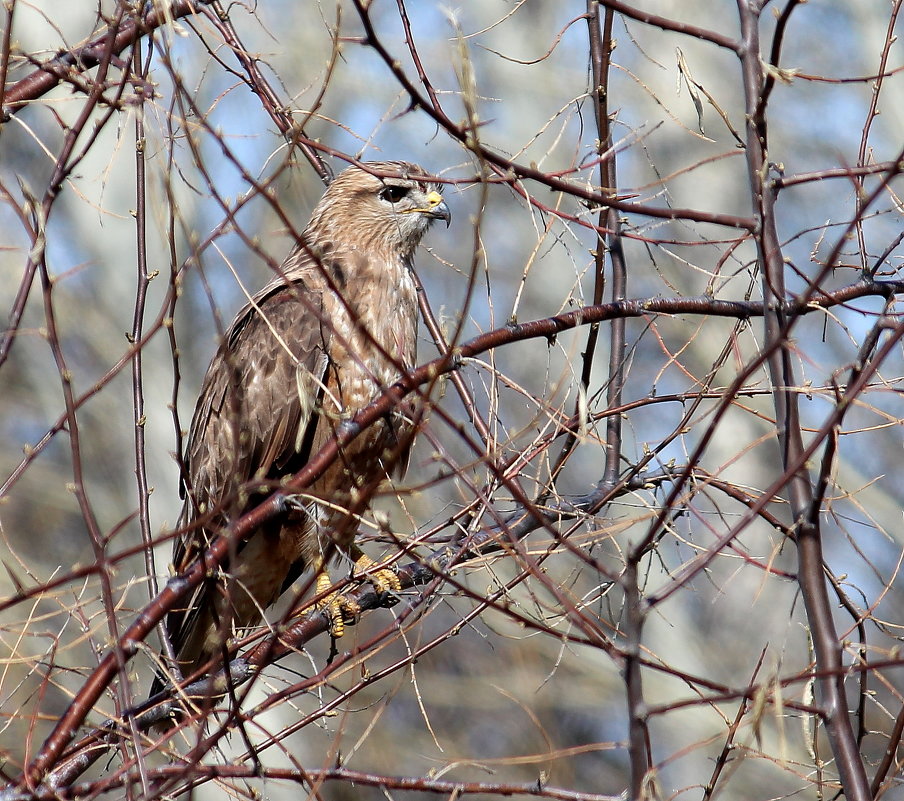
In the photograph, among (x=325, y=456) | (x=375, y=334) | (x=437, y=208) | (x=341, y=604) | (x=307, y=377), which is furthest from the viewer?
(x=437, y=208)

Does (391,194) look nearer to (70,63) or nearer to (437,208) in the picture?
(437,208)

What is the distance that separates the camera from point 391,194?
4.86 meters

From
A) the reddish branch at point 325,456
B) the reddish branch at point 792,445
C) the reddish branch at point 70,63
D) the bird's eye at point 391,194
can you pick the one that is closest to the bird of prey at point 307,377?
the bird's eye at point 391,194

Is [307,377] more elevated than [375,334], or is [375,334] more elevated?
[375,334]

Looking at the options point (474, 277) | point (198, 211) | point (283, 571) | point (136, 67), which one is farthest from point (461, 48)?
point (198, 211)

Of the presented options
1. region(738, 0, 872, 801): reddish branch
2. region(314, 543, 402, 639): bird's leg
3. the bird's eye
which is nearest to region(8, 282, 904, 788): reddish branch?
region(738, 0, 872, 801): reddish branch

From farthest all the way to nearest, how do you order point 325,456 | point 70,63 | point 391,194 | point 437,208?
point 391,194 → point 437,208 → point 70,63 → point 325,456

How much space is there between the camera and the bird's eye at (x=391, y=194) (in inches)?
190

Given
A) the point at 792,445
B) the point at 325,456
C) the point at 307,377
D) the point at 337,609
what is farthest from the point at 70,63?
the point at 792,445

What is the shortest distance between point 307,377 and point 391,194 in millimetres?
1191

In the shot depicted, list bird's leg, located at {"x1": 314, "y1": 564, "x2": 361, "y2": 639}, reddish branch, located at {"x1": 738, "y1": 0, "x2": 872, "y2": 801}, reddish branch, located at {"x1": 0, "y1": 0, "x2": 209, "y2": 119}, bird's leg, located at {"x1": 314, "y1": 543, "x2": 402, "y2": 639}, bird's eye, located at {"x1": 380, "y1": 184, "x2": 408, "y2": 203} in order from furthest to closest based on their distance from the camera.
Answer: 1. bird's eye, located at {"x1": 380, "y1": 184, "x2": 408, "y2": 203}
2. bird's leg, located at {"x1": 314, "y1": 564, "x2": 361, "y2": 639}
3. bird's leg, located at {"x1": 314, "y1": 543, "x2": 402, "y2": 639}
4. reddish branch, located at {"x1": 0, "y1": 0, "x2": 209, "y2": 119}
5. reddish branch, located at {"x1": 738, "y1": 0, "x2": 872, "y2": 801}

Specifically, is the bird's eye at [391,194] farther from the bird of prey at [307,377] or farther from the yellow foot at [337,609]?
the yellow foot at [337,609]

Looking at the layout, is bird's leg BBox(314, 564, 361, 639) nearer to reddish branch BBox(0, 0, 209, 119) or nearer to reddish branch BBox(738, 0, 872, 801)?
reddish branch BBox(0, 0, 209, 119)

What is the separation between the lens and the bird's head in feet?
15.6
